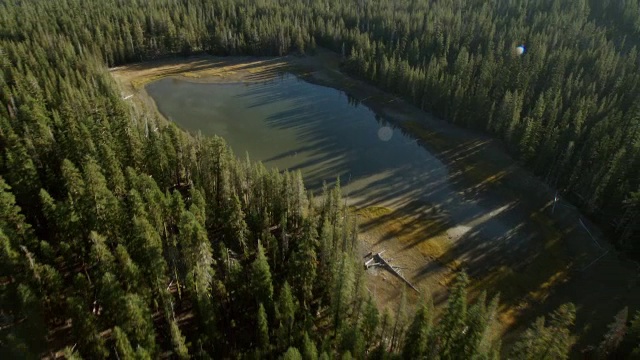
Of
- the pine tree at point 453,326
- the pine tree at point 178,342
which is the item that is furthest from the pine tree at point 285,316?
the pine tree at point 453,326

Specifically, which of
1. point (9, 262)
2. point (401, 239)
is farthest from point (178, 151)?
point (401, 239)

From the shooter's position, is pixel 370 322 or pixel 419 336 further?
pixel 370 322

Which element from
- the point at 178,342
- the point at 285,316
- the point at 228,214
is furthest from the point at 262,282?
the point at 228,214

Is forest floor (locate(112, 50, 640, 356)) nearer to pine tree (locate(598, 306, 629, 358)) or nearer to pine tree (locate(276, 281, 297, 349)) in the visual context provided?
pine tree (locate(598, 306, 629, 358))

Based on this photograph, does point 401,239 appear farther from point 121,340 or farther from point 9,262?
point 9,262

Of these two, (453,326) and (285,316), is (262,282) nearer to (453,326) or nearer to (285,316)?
(285,316)

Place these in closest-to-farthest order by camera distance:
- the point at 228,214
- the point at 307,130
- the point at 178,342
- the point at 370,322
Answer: the point at 178,342 < the point at 370,322 < the point at 228,214 < the point at 307,130

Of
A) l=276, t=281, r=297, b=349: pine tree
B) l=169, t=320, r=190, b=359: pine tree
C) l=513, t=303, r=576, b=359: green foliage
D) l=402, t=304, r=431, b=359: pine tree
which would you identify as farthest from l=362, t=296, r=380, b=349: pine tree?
l=169, t=320, r=190, b=359: pine tree
